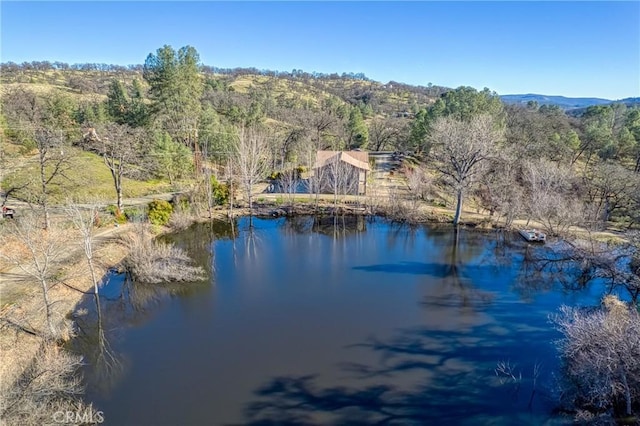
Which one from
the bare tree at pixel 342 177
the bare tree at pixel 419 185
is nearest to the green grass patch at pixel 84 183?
the bare tree at pixel 342 177

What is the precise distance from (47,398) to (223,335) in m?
6.14

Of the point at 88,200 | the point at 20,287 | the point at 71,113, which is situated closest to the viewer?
the point at 20,287

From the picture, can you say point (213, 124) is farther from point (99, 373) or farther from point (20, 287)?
point (99, 373)

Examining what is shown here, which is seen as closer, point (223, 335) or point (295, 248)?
point (223, 335)

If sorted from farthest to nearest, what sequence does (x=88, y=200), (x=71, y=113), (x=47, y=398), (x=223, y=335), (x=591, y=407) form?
1. (x=71, y=113)
2. (x=88, y=200)
3. (x=223, y=335)
4. (x=591, y=407)
5. (x=47, y=398)

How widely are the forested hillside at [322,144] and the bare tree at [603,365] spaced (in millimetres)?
17103

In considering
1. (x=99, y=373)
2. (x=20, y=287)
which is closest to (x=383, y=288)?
(x=99, y=373)

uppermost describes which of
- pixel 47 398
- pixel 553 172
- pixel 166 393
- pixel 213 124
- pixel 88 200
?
pixel 213 124

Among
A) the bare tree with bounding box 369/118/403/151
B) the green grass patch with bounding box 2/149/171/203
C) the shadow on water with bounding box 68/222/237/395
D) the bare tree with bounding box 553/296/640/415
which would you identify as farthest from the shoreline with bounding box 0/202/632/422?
the bare tree with bounding box 369/118/403/151

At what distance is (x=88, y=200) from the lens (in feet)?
95.2

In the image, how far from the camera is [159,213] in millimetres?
28078

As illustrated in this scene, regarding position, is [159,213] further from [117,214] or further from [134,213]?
[117,214]

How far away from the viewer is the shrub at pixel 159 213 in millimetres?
27766

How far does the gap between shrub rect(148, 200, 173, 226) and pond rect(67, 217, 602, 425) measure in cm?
502
